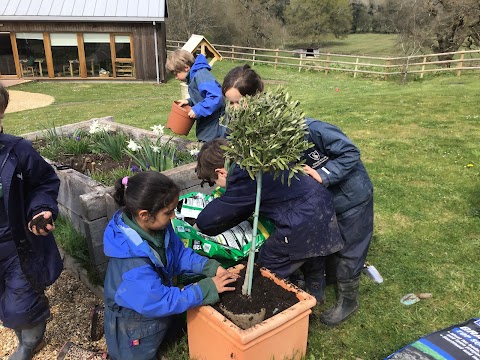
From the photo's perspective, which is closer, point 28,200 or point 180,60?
point 28,200

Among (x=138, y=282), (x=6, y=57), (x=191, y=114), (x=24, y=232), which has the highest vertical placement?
(x=191, y=114)

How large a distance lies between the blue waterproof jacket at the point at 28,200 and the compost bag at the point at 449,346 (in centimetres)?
204

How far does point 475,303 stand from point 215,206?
212cm

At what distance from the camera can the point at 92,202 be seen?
3.27 meters

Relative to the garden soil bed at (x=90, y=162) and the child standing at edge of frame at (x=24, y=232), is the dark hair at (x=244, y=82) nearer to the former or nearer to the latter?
the child standing at edge of frame at (x=24, y=232)

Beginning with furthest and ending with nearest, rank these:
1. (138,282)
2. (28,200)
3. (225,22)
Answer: (225,22) < (28,200) < (138,282)

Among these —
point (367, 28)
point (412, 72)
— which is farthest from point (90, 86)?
point (367, 28)

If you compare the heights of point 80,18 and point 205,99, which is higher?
point 80,18

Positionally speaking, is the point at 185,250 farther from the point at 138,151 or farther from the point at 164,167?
the point at 138,151

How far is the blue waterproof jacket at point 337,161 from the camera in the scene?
2.78 meters

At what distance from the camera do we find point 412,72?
1780 centimetres

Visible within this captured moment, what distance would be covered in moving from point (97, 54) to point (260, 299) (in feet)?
63.8

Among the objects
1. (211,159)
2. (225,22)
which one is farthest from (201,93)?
(225,22)

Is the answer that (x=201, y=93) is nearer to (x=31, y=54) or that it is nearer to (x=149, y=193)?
(x=149, y=193)
